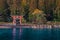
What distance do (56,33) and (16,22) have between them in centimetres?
727

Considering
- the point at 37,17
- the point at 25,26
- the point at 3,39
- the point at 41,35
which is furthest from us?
the point at 37,17

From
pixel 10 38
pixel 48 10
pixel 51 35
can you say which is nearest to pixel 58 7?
pixel 48 10

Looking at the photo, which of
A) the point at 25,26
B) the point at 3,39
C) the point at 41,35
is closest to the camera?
the point at 3,39

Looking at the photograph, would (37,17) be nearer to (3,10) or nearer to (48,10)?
(48,10)

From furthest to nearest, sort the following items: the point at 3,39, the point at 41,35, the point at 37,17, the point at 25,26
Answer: the point at 37,17 → the point at 25,26 → the point at 41,35 → the point at 3,39

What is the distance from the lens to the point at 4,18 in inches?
1132

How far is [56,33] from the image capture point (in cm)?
2188

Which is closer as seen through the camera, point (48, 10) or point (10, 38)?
point (10, 38)

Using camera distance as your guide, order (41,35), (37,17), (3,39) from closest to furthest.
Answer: (3,39) < (41,35) < (37,17)

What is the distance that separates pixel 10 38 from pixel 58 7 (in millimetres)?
10206

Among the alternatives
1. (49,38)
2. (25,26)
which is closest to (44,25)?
(25,26)

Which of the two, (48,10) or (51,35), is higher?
(48,10)

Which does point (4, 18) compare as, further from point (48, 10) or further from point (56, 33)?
point (56, 33)

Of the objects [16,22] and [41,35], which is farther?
[16,22]
